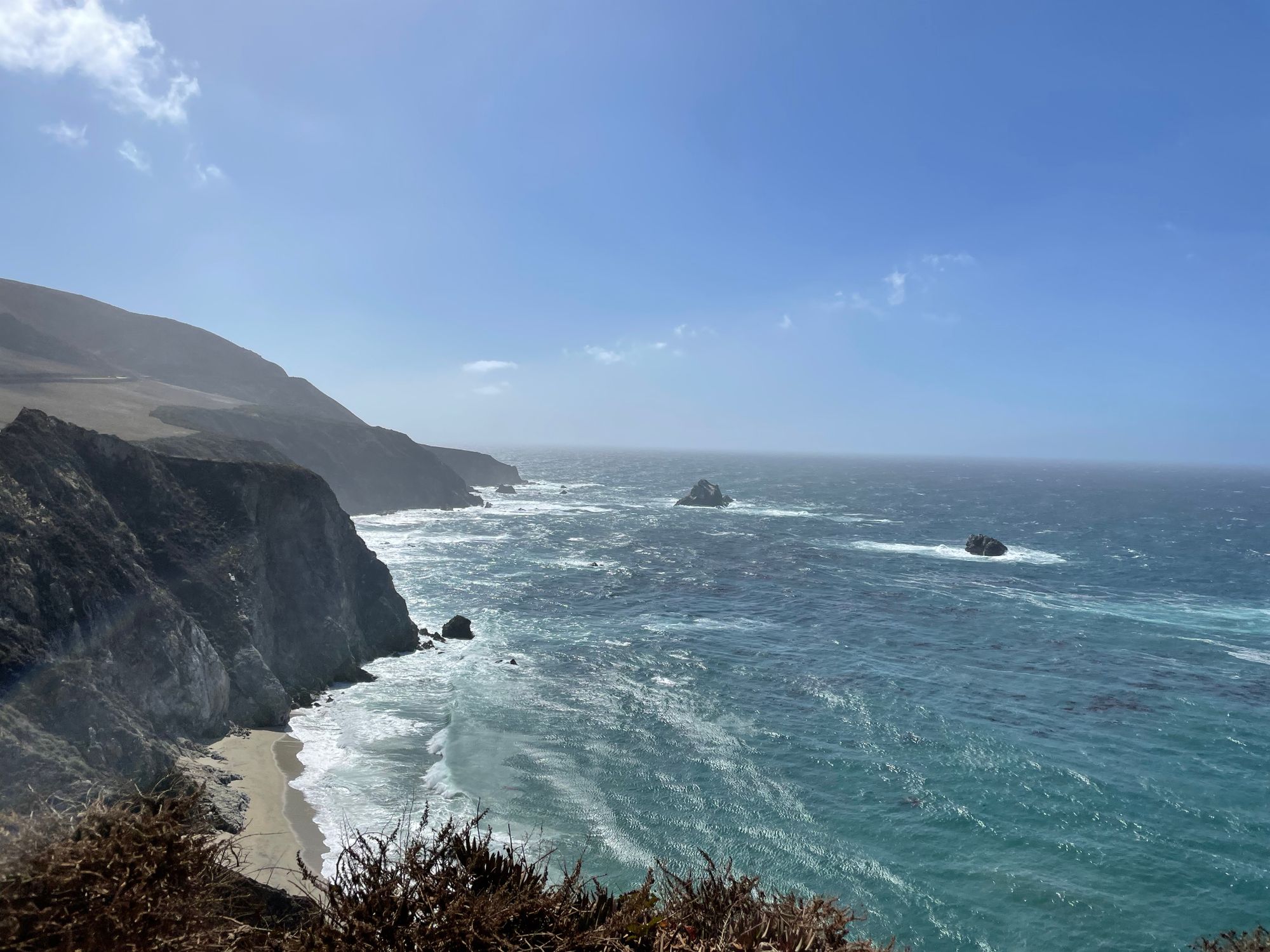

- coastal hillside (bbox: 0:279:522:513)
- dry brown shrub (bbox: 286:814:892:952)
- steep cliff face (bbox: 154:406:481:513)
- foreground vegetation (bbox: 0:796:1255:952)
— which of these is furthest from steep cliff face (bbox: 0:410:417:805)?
steep cliff face (bbox: 154:406:481:513)

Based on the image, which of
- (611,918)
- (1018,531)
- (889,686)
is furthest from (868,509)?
(611,918)

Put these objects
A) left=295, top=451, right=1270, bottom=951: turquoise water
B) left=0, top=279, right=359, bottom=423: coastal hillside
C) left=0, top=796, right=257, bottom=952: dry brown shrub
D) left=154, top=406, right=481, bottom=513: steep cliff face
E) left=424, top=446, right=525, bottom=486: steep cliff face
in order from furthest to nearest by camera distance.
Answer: left=424, top=446, right=525, bottom=486: steep cliff face
left=0, top=279, right=359, bottom=423: coastal hillside
left=154, top=406, right=481, bottom=513: steep cliff face
left=295, top=451, right=1270, bottom=951: turquoise water
left=0, top=796, right=257, bottom=952: dry brown shrub

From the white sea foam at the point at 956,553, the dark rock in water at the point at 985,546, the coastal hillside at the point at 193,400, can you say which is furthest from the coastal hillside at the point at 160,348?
the dark rock in water at the point at 985,546

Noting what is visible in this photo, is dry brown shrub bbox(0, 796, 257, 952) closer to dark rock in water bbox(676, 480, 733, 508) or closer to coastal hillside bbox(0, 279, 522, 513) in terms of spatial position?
coastal hillside bbox(0, 279, 522, 513)

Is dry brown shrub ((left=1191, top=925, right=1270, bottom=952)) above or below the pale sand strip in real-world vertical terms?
above

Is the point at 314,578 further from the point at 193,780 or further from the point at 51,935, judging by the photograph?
the point at 51,935

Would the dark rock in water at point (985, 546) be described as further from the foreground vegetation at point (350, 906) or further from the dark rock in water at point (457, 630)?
the foreground vegetation at point (350, 906)
